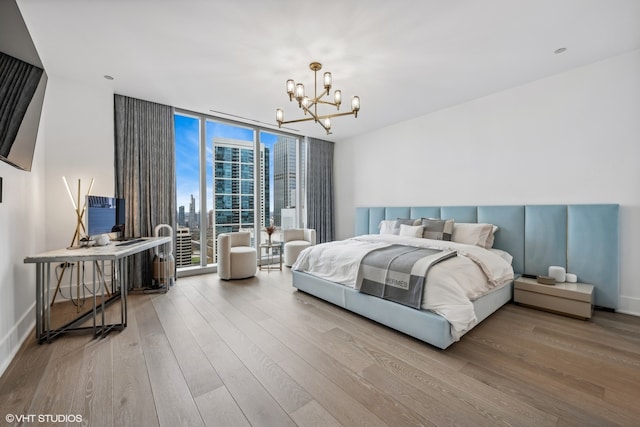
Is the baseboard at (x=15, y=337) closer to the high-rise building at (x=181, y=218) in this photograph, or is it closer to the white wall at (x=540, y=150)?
the high-rise building at (x=181, y=218)

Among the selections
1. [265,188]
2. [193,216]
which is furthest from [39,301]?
[265,188]

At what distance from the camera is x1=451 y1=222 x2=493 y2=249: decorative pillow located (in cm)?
342

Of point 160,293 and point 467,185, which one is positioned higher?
point 467,185

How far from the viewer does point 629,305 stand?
9.10 ft

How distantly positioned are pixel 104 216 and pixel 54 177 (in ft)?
3.17

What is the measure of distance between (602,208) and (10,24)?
548 cm

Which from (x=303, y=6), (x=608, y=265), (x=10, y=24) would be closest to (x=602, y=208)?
(x=608, y=265)

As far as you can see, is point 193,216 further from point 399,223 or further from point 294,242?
point 399,223

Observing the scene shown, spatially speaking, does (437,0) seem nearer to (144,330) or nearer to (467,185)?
(467,185)

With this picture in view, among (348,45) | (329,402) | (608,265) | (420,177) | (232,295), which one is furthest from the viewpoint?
(420,177)

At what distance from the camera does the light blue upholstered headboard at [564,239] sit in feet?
9.19

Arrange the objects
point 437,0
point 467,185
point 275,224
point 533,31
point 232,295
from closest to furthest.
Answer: point 437,0, point 533,31, point 232,295, point 467,185, point 275,224

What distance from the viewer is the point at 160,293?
354 cm

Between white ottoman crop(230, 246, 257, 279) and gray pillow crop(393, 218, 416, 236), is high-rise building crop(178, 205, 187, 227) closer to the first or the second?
white ottoman crop(230, 246, 257, 279)
